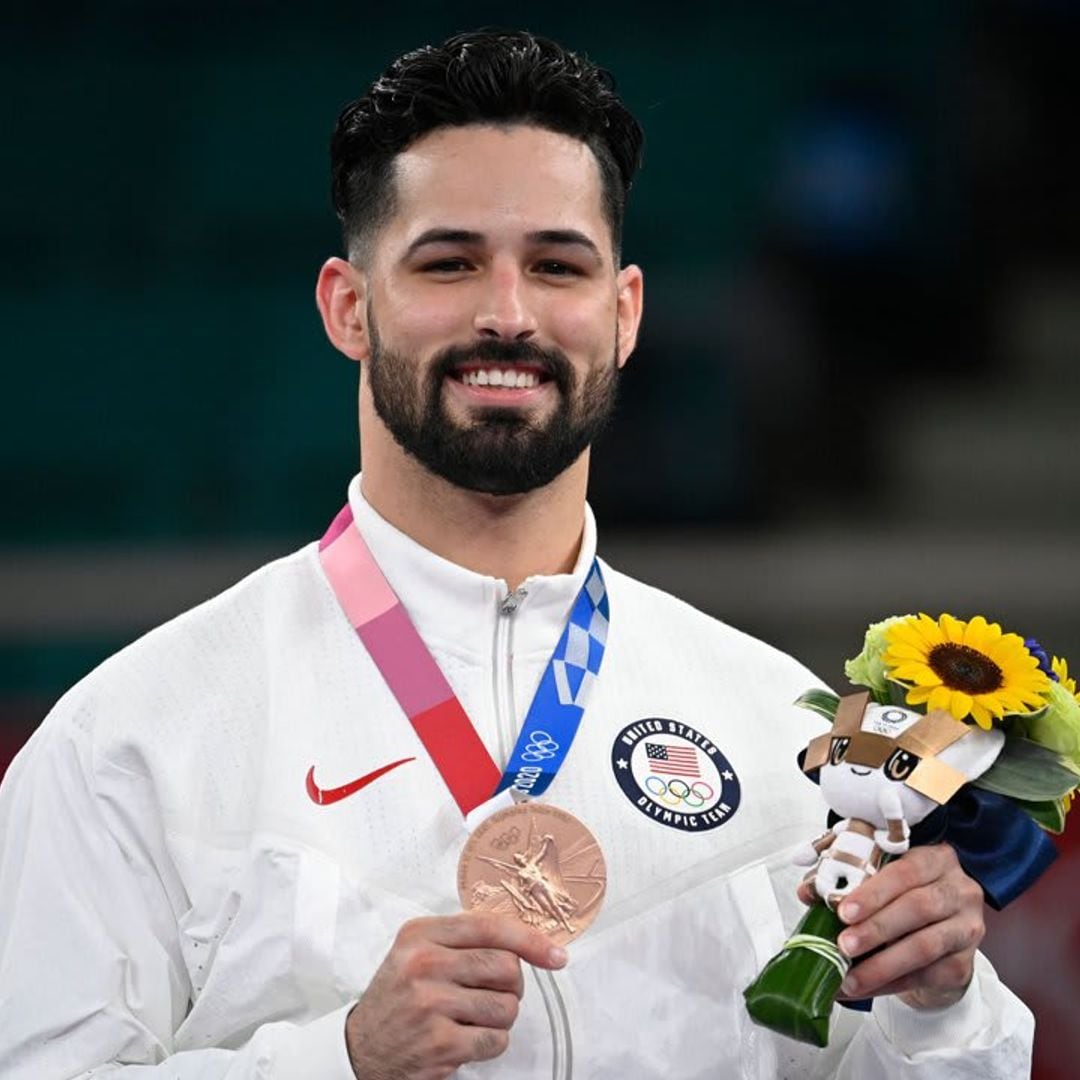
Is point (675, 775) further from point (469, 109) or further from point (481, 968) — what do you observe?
point (469, 109)

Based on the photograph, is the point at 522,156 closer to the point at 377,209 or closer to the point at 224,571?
the point at 377,209

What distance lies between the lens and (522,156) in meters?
2.53

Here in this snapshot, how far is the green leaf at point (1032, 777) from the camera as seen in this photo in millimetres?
2197

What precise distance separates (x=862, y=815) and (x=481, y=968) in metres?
0.39

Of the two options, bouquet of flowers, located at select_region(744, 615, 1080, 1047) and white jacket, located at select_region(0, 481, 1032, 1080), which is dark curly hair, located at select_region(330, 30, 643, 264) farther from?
bouquet of flowers, located at select_region(744, 615, 1080, 1047)

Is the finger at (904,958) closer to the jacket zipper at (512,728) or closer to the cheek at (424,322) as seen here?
the jacket zipper at (512,728)

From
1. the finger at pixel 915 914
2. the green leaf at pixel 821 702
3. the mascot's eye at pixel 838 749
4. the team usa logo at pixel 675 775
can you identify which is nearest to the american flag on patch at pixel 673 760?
the team usa logo at pixel 675 775

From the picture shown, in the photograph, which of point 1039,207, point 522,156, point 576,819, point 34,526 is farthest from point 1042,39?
point 576,819

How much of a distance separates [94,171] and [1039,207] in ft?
8.79

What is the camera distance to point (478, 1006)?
6.96 ft

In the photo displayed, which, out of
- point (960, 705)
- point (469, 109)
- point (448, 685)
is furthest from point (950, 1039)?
point (469, 109)

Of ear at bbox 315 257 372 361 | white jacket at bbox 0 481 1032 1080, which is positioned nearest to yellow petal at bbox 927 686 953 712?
white jacket at bbox 0 481 1032 1080

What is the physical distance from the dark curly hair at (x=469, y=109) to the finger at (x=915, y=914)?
2.85 feet

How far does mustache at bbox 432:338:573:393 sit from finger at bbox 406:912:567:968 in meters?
0.63
